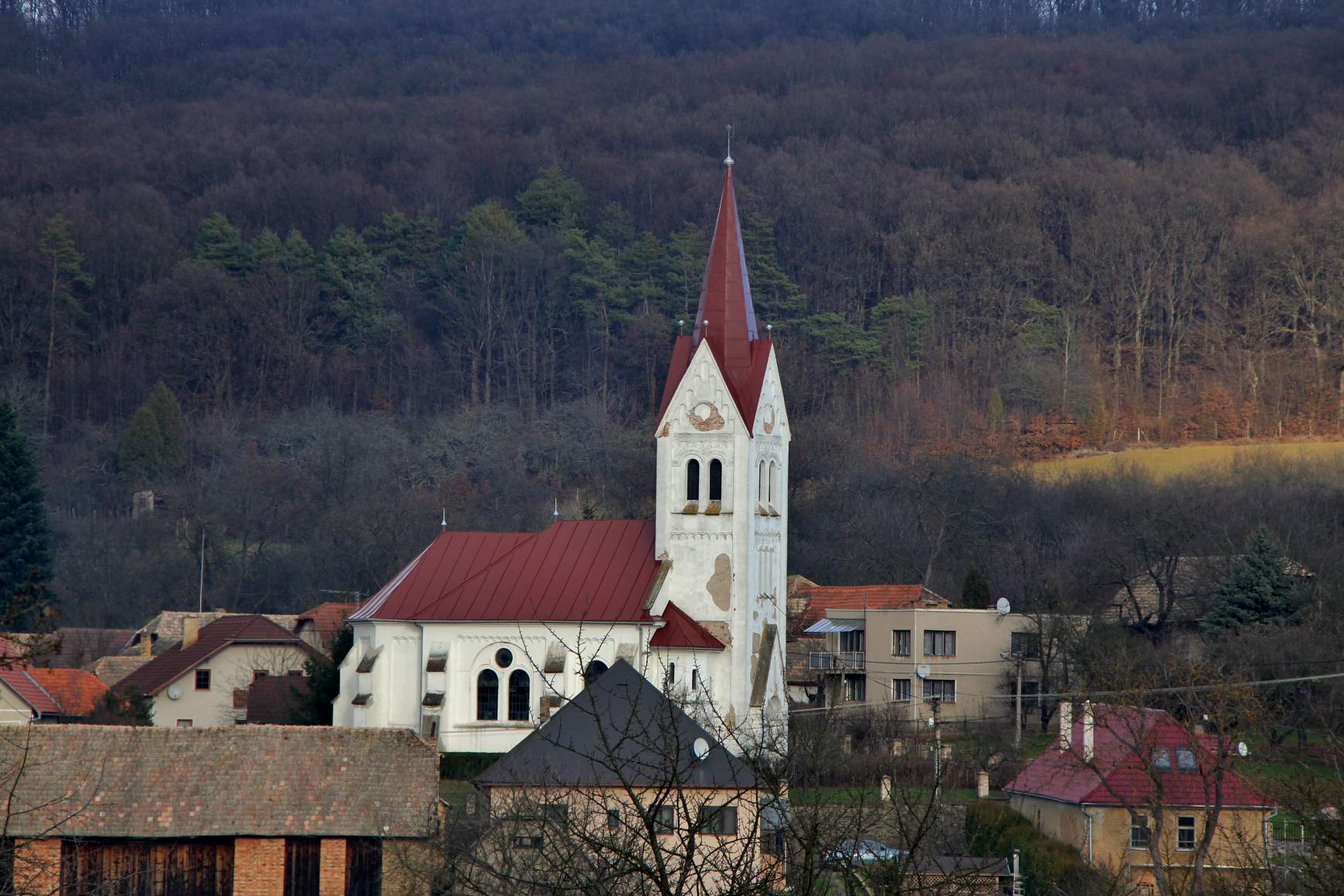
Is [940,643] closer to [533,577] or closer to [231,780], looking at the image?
[533,577]

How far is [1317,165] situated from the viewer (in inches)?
5640

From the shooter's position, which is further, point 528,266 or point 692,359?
point 528,266

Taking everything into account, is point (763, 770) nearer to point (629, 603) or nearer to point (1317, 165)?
point (629, 603)

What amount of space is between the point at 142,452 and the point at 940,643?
60909 millimetres

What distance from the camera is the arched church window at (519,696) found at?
5750 cm

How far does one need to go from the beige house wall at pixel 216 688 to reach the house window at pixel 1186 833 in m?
34.4

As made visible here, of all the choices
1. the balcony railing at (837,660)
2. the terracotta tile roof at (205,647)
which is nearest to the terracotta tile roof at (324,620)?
the terracotta tile roof at (205,647)

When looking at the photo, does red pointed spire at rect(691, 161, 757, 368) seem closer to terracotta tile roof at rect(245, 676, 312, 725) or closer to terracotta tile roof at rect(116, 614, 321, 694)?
terracotta tile roof at rect(245, 676, 312, 725)

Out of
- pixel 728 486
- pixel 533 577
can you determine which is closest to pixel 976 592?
pixel 728 486

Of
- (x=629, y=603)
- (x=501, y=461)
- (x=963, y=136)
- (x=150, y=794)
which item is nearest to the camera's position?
(x=150, y=794)

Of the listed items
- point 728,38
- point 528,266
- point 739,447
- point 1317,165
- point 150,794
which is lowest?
point 150,794

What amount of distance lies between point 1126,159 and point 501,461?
5567 cm

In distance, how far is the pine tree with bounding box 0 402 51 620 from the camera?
279 ft

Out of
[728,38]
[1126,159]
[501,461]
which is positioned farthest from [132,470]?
[728,38]
